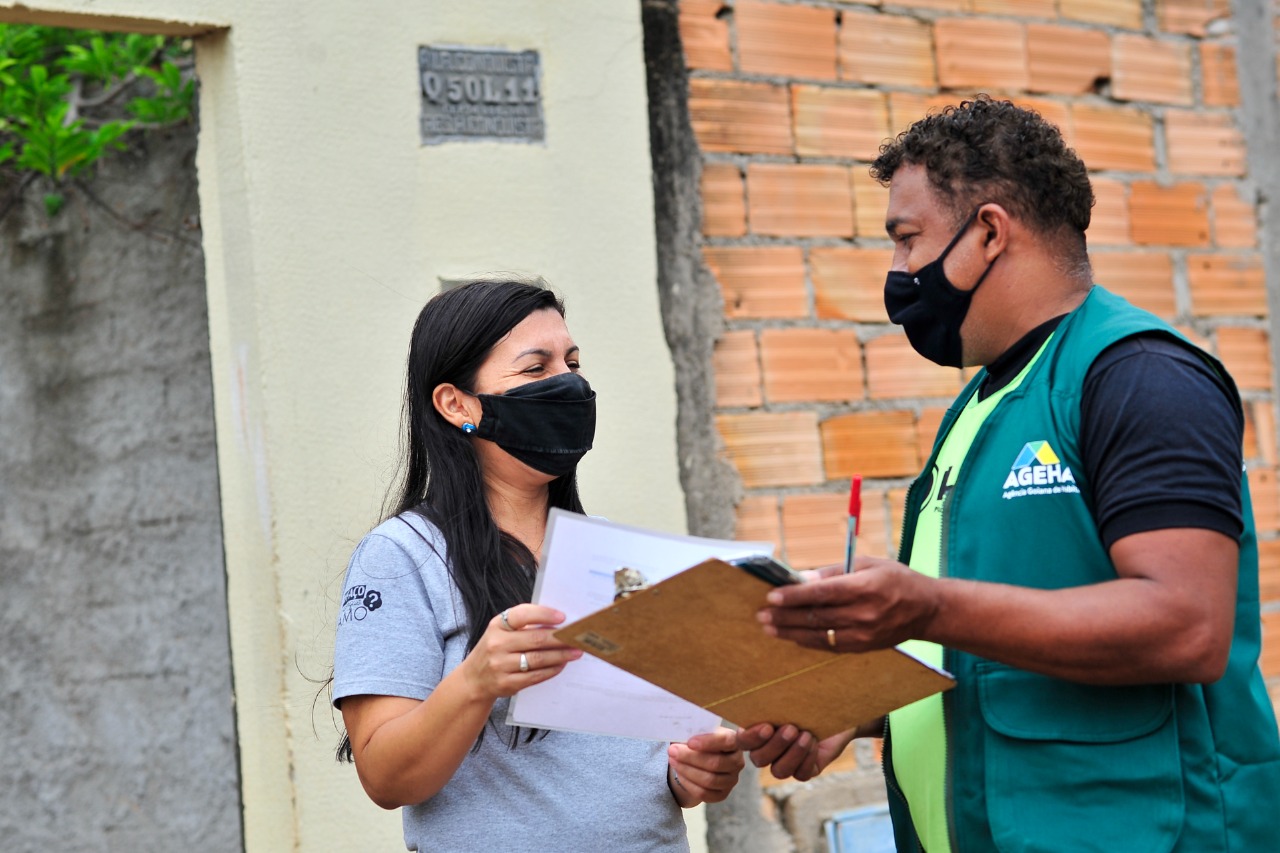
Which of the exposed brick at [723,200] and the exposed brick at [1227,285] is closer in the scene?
the exposed brick at [723,200]

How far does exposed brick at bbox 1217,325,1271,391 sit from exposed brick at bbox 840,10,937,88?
1195 millimetres

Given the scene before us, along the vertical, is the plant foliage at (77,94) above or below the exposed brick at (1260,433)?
above

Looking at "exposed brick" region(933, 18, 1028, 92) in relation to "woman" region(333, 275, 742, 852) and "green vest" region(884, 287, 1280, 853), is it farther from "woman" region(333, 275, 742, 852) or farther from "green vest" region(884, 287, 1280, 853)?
"green vest" region(884, 287, 1280, 853)

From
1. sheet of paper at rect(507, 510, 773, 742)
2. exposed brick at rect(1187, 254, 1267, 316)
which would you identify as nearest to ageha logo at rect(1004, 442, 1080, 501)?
sheet of paper at rect(507, 510, 773, 742)

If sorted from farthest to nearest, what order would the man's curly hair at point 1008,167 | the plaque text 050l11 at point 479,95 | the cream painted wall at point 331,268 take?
the plaque text 050l11 at point 479,95, the cream painted wall at point 331,268, the man's curly hair at point 1008,167

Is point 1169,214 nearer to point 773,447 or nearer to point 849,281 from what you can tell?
point 849,281

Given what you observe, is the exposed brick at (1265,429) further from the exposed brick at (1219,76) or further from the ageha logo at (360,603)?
the ageha logo at (360,603)

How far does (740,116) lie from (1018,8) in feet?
3.25

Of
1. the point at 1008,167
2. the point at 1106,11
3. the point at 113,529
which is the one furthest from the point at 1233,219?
the point at 113,529

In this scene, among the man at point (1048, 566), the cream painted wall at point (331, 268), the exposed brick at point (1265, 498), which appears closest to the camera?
the man at point (1048, 566)

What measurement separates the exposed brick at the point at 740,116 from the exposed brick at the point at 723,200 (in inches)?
2.4

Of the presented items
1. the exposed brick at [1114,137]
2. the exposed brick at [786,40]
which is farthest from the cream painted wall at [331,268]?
the exposed brick at [1114,137]

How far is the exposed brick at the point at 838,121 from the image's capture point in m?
3.88

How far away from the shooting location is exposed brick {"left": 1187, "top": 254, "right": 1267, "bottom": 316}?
4328 millimetres
